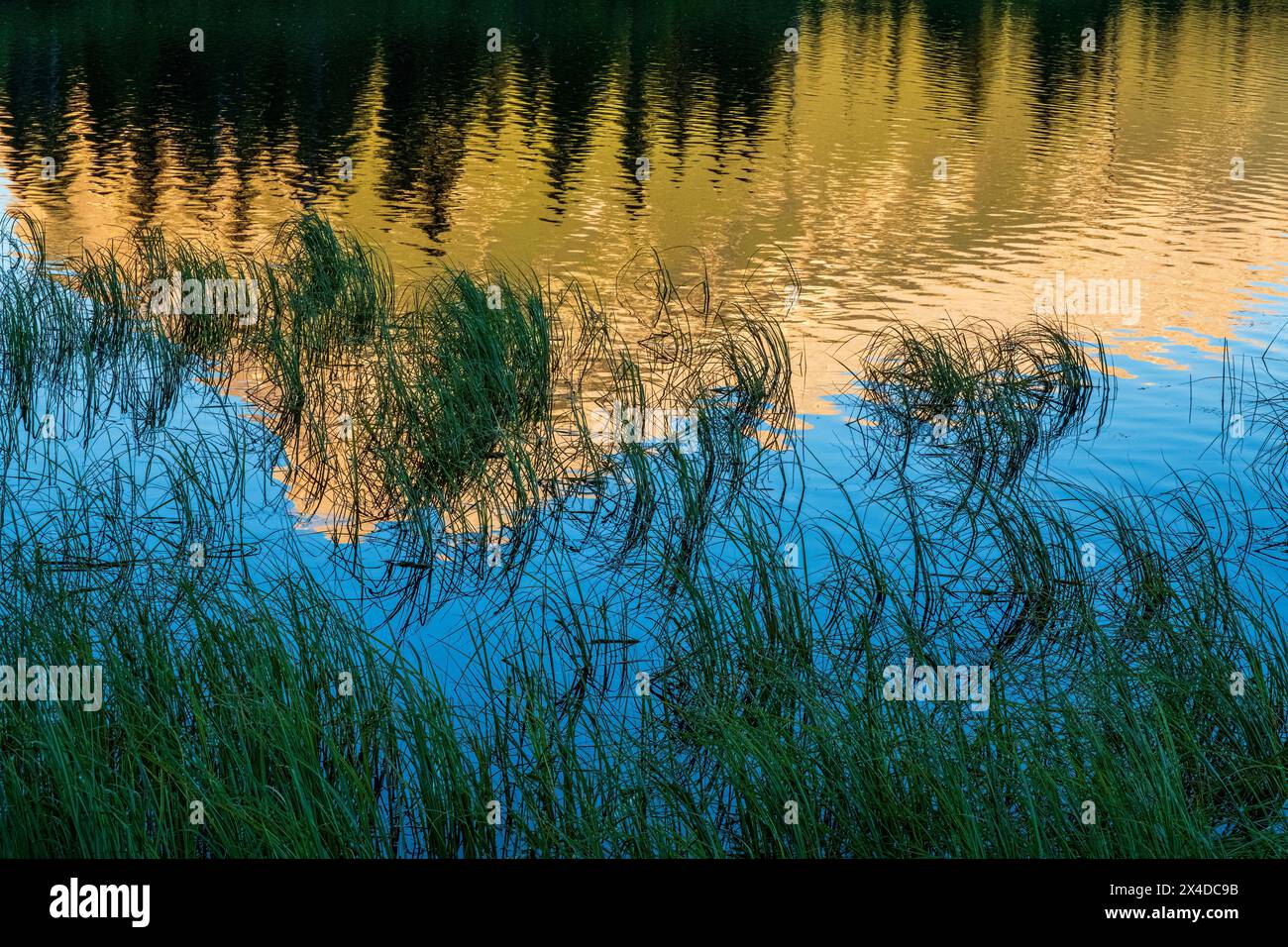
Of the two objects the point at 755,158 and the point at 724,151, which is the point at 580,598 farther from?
the point at 724,151

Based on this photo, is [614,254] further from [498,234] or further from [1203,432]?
[1203,432]

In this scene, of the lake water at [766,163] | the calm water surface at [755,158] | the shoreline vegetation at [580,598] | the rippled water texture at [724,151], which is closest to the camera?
the shoreline vegetation at [580,598]

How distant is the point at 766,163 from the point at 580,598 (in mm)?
18250

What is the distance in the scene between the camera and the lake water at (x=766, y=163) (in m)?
15.2

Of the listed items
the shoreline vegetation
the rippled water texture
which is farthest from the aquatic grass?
the rippled water texture

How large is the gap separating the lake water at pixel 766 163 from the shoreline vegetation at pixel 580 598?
27.9 inches

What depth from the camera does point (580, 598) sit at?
25.3 ft

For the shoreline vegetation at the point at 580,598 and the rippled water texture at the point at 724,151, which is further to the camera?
the rippled water texture at the point at 724,151

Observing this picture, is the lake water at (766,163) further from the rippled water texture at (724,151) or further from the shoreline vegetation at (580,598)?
the shoreline vegetation at (580,598)

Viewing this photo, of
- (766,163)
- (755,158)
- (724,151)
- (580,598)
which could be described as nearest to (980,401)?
(580,598)

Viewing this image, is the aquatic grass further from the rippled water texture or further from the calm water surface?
the rippled water texture

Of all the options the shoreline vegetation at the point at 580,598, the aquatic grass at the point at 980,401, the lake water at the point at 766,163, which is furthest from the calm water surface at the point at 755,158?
the shoreline vegetation at the point at 580,598

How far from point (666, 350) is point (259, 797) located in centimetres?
863
